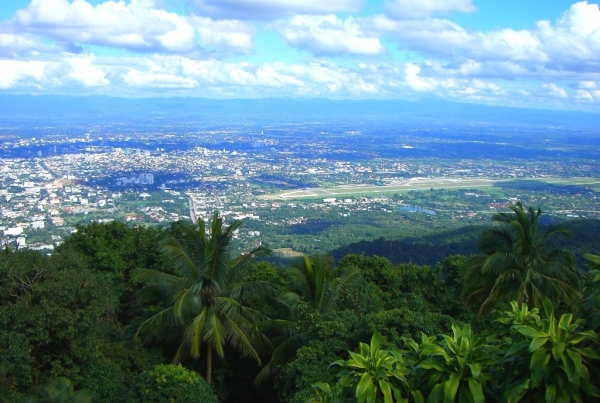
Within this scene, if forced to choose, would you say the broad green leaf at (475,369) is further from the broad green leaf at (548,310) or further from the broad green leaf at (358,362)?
the broad green leaf at (358,362)

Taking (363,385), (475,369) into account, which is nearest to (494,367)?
(475,369)

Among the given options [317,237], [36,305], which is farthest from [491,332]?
[317,237]

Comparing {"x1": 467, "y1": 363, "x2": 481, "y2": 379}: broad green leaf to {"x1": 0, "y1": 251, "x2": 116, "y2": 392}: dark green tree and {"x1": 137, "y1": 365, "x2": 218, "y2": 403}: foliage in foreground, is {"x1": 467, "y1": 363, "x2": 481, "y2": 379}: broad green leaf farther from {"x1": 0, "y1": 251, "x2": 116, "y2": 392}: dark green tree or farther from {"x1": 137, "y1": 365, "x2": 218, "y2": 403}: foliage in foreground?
{"x1": 0, "y1": 251, "x2": 116, "y2": 392}: dark green tree

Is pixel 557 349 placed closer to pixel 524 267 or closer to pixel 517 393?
pixel 517 393

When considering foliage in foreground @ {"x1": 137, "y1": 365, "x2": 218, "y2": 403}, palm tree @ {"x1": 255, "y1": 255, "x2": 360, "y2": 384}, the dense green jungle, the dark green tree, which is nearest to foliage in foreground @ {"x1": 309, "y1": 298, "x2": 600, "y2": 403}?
the dense green jungle

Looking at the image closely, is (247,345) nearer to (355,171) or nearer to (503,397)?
(503,397)

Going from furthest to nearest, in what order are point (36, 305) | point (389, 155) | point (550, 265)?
point (389, 155), point (550, 265), point (36, 305)
